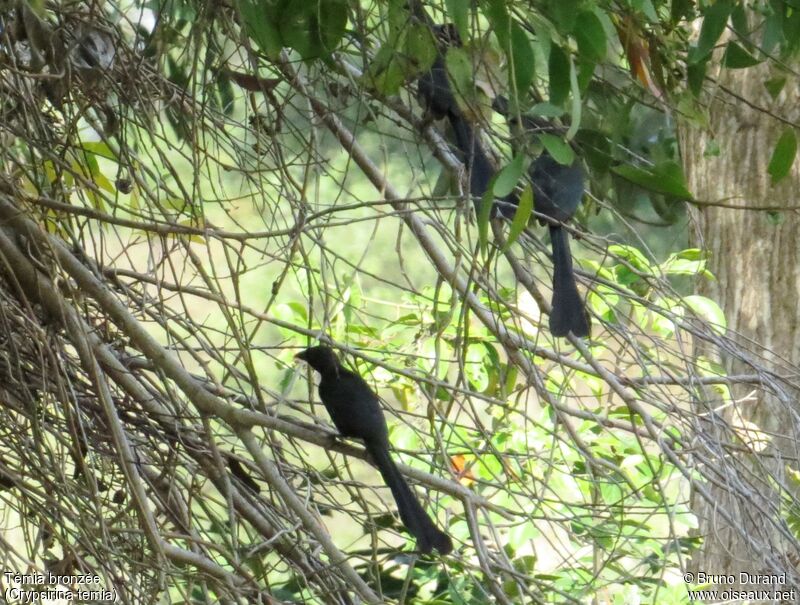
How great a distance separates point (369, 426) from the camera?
7.79 ft

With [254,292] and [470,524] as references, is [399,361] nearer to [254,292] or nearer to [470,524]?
[470,524]

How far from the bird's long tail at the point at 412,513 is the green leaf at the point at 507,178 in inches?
48.4

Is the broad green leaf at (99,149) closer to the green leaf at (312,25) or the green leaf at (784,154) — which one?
the green leaf at (312,25)

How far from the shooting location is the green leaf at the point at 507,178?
1.12 meters

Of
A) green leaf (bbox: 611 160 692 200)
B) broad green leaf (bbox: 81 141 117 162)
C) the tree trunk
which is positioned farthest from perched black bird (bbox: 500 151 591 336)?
the tree trunk

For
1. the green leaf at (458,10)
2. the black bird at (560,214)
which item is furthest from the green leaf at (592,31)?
the black bird at (560,214)

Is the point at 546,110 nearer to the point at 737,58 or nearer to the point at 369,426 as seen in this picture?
the point at 737,58

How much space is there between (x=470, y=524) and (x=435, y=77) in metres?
1.19

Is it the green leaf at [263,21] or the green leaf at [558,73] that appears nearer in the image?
the green leaf at [558,73]

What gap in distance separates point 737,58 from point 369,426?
1187mm

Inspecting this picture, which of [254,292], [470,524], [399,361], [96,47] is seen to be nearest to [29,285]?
[96,47]

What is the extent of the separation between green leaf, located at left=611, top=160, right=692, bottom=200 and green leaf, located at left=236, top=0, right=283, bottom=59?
1.99 ft

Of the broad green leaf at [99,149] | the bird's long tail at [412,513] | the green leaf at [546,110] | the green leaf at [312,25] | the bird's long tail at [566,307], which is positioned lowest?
the bird's long tail at [412,513]

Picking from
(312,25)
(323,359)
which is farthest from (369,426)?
(312,25)
